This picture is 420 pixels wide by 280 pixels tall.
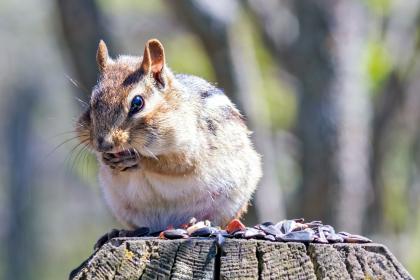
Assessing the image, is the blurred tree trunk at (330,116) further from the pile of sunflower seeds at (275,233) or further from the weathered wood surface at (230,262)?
the weathered wood surface at (230,262)

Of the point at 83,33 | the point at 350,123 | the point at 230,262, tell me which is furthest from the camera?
the point at 350,123

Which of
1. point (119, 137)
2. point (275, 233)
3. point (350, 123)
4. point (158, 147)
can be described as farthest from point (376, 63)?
point (275, 233)

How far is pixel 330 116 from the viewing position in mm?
10195

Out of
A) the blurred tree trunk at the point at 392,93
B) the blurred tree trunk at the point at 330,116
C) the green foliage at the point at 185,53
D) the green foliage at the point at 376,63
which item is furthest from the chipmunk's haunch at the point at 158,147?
the green foliage at the point at 185,53

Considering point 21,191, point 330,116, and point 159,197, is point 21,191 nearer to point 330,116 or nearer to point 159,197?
point 330,116

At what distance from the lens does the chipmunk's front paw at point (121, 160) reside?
5.18m

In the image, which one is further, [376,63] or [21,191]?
[21,191]

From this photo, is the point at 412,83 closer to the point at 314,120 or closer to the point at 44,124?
the point at 314,120

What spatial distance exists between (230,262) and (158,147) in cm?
146

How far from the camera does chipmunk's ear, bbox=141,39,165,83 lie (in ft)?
17.8

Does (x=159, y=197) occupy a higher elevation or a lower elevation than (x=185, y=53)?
lower

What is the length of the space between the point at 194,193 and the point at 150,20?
9.96 m

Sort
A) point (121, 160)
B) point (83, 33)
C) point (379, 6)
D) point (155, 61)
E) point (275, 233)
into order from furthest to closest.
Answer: point (379, 6)
point (83, 33)
point (155, 61)
point (121, 160)
point (275, 233)

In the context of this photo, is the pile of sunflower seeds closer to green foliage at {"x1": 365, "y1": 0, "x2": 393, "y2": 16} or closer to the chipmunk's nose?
the chipmunk's nose
